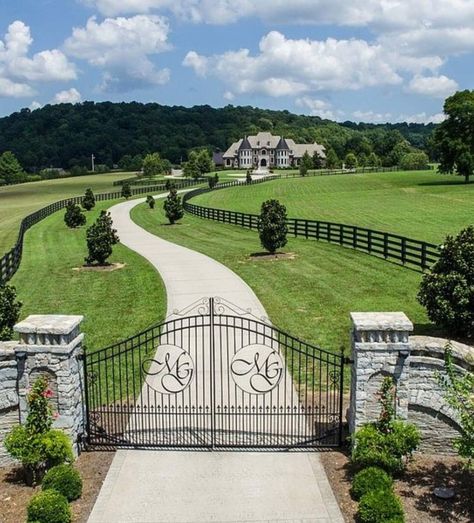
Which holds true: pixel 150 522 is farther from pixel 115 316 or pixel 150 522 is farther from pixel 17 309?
pixel 115 316

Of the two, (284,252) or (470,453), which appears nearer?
(470,453)

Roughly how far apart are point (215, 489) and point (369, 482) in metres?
2.28

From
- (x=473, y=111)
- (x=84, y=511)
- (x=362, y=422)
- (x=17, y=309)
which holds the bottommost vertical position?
(x=84, y=511)

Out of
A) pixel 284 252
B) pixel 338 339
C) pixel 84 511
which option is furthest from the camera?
pixel 284 252

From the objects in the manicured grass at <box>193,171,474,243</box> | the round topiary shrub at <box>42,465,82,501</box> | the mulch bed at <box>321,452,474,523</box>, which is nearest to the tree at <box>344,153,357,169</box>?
the manicured grass at <box>193,171,474,243</box>

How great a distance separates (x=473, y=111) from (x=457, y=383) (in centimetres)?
7253

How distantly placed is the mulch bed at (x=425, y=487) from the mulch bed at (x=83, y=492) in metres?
3.64

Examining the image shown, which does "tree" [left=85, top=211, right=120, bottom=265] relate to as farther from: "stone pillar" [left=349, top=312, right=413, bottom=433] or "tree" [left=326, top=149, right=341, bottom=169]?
"tree" [left=326, top=149, right=341, bottom=169]

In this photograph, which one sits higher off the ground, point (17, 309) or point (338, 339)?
point (17, 309)

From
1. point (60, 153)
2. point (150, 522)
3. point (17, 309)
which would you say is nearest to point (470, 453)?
point (150, 522)

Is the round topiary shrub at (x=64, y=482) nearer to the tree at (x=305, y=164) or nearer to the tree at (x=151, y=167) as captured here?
the tree at (x=305, y=164)

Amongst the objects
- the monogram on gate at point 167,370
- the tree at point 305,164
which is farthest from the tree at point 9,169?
the monogram on gate at point 167,370

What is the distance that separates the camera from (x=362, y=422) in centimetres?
929

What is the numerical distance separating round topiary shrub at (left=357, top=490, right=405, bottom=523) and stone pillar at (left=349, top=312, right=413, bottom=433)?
5.40 ft
